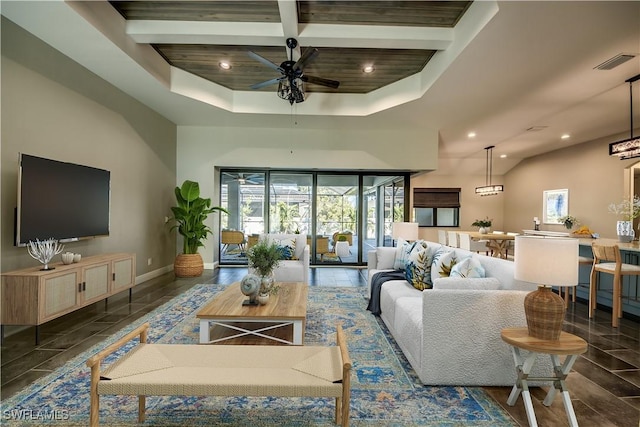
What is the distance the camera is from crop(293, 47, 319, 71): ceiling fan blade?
353cm

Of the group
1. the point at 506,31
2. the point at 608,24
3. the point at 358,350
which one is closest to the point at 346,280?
the point at 358,350

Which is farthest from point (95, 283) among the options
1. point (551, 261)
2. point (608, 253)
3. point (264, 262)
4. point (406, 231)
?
point (608, 253)

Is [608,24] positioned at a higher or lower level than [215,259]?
higher

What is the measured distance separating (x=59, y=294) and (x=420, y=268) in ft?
12.2

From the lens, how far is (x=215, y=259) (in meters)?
7.43

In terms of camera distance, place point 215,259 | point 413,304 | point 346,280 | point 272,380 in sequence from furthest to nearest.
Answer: point 215,259 → point 346,280 → point 413,304 → point 272,380

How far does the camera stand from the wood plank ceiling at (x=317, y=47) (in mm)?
3648

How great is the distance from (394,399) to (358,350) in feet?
2.54

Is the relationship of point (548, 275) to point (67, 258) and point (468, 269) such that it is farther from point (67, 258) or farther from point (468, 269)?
point (67, 258)

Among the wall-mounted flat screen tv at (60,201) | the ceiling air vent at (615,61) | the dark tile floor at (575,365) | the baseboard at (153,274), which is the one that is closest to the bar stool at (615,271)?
the dark tile floor at (575,365)

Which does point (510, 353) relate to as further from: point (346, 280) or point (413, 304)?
point (346, 280)

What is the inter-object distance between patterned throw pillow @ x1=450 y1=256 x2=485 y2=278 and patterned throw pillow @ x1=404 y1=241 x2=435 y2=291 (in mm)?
546

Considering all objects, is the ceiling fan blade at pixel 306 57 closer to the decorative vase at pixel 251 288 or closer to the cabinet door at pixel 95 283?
the decorative vase at pixel 251 288

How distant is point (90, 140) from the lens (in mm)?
4441
